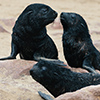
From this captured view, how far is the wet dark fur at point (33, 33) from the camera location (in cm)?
535

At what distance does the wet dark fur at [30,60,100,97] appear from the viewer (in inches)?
148

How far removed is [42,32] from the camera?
5.51m

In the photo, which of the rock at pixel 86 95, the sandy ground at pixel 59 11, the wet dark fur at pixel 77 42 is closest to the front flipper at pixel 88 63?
the wet dark fur at pixel 77 42

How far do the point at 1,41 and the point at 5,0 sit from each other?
7057mm

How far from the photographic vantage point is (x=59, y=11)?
43.3 ft

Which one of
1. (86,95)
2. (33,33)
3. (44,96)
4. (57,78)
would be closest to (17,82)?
(44,96)

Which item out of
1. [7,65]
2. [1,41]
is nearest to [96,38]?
[1,41]

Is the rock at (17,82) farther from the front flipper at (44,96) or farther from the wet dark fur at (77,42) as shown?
the wet dark fur at (77,42)

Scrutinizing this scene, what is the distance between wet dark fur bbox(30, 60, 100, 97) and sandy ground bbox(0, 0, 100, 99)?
10.9 ft

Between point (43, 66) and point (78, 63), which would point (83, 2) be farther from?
point (43, 66)

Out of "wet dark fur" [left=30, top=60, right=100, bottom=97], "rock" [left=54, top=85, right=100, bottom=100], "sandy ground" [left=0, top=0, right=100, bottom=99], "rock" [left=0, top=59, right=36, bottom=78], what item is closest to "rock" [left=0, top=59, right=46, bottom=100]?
"rock" [left=0, top=59, right=36, bottom=78]

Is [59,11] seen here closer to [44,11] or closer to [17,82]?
[44,11]

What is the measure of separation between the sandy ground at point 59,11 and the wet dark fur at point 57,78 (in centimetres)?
331

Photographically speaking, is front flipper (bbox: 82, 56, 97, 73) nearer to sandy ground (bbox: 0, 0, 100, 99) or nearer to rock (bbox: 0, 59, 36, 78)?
rock (bbox: 0, 59, 36, 78)
